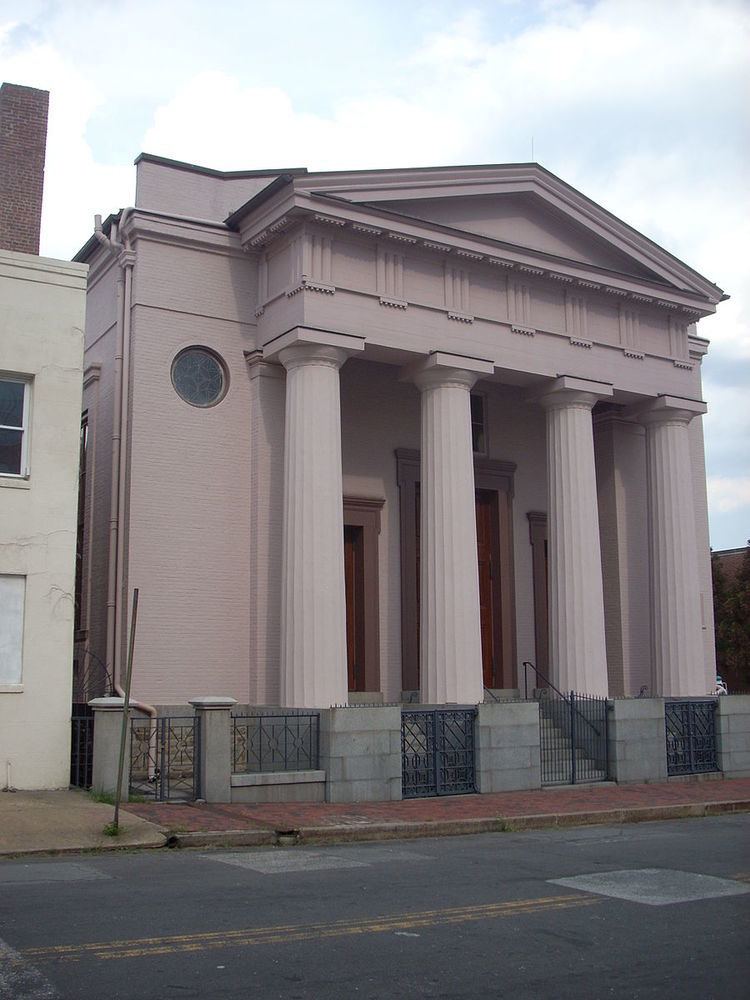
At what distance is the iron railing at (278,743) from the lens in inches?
679

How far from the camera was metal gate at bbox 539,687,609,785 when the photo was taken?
1992cm

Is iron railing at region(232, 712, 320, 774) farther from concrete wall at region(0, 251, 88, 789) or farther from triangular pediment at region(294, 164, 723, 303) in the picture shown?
triangular pediment at region(294, 164, 723, 303)

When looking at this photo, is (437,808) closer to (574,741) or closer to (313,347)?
(574,741)

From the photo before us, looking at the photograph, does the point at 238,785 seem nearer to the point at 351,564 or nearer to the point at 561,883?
the point at 561,883

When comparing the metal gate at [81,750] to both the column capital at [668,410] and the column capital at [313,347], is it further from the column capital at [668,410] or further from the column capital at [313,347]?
the column capital at [668,410]

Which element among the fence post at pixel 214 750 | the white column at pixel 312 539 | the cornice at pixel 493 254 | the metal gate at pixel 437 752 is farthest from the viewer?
the cornice at pixel 493 254

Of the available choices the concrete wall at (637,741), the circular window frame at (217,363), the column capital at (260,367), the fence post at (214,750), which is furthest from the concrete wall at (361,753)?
the column capital at (260,367)

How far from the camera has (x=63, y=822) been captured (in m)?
13.6

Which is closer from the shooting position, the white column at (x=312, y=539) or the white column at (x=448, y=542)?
the white column at (x=312, y=539)

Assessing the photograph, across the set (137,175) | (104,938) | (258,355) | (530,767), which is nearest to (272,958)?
(104,938)

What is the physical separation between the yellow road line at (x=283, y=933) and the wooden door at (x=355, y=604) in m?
14.0

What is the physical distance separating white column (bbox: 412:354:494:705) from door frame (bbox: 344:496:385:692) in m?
2.05

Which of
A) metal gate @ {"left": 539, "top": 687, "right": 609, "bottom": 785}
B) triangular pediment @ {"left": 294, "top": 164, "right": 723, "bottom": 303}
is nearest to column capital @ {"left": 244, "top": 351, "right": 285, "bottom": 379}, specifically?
triangular pediment @ {"left": 294, "top": 164, "right": 723, "bottom": 303}

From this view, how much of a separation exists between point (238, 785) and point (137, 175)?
475 inches
